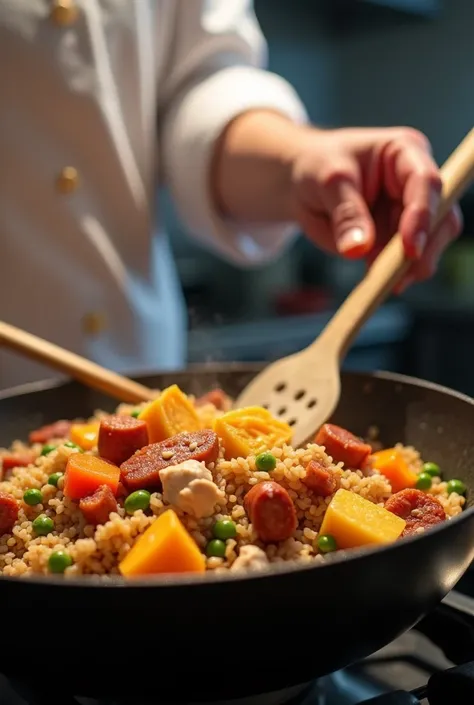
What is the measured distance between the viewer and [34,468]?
2.95ft

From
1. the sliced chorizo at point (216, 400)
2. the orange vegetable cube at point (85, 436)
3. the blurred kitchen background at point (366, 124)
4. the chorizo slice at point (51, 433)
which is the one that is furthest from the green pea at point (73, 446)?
the blurred kitchen background at point (366, 124)

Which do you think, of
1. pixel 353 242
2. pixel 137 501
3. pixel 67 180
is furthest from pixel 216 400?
pixel 67 180

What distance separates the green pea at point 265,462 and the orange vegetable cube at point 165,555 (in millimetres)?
126

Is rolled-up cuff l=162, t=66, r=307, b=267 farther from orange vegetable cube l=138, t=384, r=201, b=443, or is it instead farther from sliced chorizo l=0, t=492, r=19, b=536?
sliced chorizo l=0, t=492, r=19, b=536

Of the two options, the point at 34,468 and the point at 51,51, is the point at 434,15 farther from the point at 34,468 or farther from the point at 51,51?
the point at 34,468

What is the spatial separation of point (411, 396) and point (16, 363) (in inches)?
26.5

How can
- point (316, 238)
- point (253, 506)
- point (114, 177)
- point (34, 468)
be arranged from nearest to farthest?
point (253, 506) → point (34, 468) → point (316, 238) → point (114, 177)

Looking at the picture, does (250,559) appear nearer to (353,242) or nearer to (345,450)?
(345,450)

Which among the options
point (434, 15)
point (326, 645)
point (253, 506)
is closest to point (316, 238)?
point (253, 506)

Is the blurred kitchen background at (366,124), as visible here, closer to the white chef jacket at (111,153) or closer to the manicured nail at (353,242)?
the white chef jacket at (111,153)

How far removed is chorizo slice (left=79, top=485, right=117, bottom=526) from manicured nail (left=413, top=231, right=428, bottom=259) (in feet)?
1.75

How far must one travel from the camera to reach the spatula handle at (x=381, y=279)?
3.48 feet

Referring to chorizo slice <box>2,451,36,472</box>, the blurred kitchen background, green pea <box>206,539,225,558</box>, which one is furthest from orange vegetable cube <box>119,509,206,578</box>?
the blurred kitchen background

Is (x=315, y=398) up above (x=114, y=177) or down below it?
below
